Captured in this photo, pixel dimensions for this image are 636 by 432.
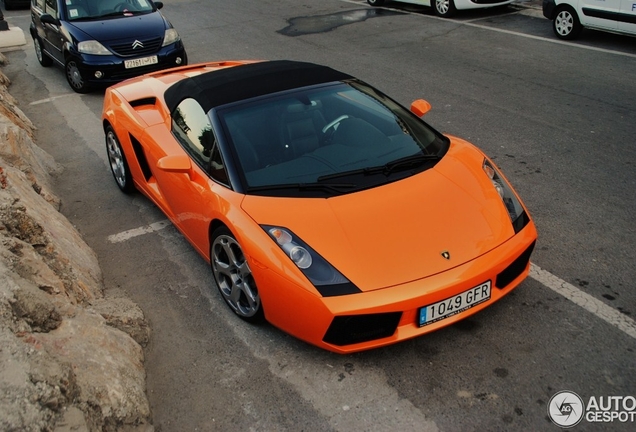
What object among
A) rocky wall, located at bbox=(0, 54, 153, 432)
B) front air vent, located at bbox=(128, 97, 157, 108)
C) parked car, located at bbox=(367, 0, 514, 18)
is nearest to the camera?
rocky wall, located at bbox=(0, 54, 153, 432)

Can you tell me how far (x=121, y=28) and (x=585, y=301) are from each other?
7.94 m

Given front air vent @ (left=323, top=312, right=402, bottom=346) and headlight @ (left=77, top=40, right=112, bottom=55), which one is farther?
headlight @ (left=77, top=40, right=112, bottom=55)

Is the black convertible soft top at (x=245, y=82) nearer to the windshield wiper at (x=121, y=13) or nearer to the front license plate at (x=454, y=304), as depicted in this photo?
the front license plate at (x=454, y=304)

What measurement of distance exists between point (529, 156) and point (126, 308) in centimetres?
423

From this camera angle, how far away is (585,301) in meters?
4.12

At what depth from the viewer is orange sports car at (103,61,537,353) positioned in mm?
3506

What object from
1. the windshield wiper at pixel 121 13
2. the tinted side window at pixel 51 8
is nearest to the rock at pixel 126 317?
the windshield wiper at pixel 121 13

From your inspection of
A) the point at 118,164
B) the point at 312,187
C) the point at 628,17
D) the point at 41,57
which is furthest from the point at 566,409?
the point at 41,57

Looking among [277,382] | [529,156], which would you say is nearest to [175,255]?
[277,382]

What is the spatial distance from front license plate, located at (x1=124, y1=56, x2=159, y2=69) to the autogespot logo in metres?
7.86

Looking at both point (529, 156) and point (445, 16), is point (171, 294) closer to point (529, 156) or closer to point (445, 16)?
point (529, 156)

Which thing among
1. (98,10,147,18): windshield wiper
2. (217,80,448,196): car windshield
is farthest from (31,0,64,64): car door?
(217,80,448,196): car windshield

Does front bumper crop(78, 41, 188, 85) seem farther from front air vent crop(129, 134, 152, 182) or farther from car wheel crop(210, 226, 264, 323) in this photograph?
car wheel crop(210, 226, 264, 323)

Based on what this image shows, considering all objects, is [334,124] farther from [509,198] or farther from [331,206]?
[509,198]
